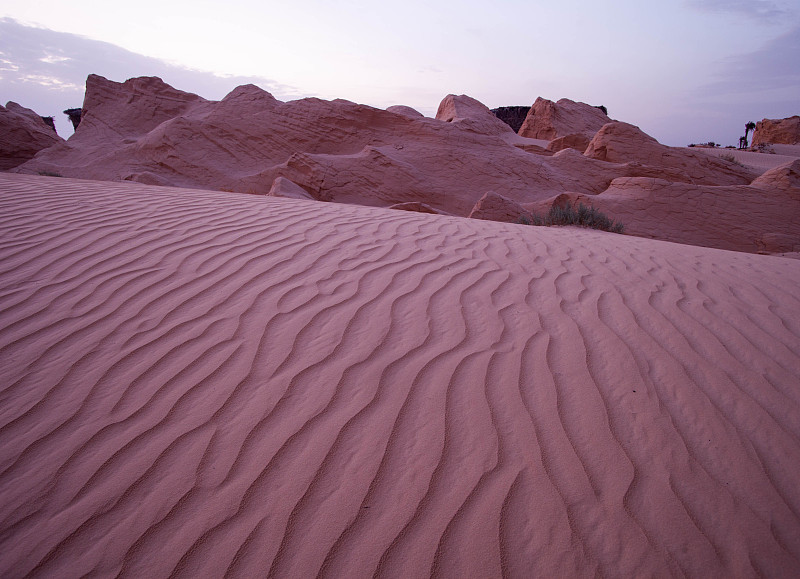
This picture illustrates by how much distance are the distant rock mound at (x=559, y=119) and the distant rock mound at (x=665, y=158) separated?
6.43 m

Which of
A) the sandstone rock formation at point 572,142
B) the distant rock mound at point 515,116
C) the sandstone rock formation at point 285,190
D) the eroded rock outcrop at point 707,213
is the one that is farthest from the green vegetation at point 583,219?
the distant rock mound at point 515,116

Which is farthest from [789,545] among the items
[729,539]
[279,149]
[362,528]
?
[279,149]

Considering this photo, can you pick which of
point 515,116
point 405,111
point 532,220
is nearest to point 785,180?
point 532,220

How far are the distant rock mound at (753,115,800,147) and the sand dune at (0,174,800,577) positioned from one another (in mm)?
30229

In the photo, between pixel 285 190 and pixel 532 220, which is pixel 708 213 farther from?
pixel 285 190

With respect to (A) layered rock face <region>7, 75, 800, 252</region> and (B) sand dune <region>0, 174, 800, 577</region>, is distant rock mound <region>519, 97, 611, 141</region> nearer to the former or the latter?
(A) layered rock face <region>7, 75, 800, 252</region>

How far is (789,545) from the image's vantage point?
4.71ft

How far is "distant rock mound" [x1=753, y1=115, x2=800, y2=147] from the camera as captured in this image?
25952mm

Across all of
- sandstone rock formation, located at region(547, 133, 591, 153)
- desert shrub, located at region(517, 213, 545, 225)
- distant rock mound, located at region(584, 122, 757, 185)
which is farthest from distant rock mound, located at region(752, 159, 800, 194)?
sandstone rock formation, located at region(547, 133, 591, 153)

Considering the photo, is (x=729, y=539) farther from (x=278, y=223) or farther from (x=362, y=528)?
(x=278, y=223)

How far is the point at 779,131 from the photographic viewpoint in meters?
26.8

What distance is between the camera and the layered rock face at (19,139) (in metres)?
14.6

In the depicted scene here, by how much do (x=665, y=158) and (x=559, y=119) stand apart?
8626 mm

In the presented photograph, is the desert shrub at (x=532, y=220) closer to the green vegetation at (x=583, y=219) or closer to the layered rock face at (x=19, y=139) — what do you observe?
the green vegetation at (x=583, y=219)
